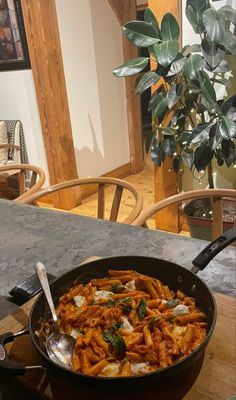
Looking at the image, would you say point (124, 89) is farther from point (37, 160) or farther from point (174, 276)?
point (174, 276)

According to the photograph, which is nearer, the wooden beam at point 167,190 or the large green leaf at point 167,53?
the large green leaf at point 167,53

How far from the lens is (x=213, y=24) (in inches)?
75.1

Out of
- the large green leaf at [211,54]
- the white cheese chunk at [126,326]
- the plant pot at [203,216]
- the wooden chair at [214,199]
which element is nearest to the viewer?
the white cheese chunk at [126,326]

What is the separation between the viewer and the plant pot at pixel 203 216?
2434 mm

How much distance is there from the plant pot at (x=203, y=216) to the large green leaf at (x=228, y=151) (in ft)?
1.37

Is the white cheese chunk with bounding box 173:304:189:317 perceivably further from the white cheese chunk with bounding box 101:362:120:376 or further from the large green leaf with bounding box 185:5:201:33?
the large green leaf with bounding box 185:5:201:33

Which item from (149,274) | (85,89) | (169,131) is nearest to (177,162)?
(169,131)

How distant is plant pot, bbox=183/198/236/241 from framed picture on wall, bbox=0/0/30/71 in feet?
6.93

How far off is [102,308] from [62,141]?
120 inches

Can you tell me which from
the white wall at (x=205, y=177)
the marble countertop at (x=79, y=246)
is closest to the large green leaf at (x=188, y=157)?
the white wall at (x=205, y=177)

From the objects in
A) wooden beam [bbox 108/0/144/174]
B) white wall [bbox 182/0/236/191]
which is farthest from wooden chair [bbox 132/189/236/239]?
wooden beam [bbox 108/0/144/174]

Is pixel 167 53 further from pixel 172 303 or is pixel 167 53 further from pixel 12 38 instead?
pixel 12 38

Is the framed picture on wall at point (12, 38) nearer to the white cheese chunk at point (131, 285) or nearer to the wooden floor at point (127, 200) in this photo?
the wooden floor at point (127, 200)

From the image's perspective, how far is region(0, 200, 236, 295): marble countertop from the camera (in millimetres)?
917
